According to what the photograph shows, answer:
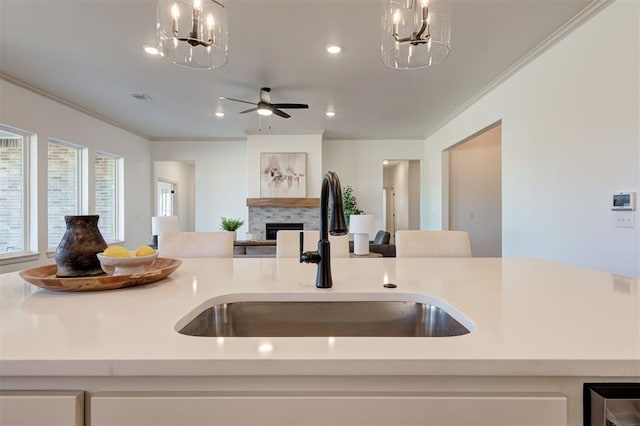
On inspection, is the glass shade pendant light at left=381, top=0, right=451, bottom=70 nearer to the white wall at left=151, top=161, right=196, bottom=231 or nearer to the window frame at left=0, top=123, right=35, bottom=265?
the window frame at left=0, top=123, right=35, bottom=265

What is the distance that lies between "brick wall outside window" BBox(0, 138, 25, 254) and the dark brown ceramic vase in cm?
405

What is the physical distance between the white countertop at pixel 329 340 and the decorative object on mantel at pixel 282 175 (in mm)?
5383

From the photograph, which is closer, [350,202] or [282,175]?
[282,175]

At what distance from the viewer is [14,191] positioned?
3.97m

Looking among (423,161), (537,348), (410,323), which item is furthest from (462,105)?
(537,348)

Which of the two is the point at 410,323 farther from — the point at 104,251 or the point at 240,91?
the point at 240,91

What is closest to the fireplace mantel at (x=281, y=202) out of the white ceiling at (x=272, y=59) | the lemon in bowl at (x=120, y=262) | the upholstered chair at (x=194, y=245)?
the white ceiling at (x=272, y=59)

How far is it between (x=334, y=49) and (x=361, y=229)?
184 cm

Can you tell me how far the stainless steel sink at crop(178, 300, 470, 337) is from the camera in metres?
0.99

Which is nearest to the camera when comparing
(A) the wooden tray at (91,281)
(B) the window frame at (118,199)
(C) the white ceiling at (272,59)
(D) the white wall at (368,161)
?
(A) the wooden tray at (91,281)

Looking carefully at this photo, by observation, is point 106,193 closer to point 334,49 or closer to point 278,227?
point 278,227
